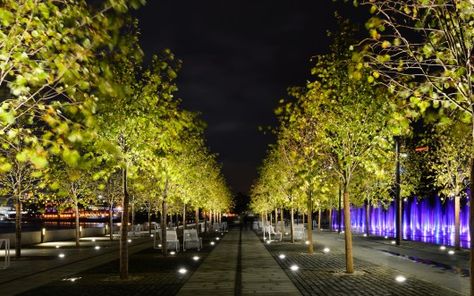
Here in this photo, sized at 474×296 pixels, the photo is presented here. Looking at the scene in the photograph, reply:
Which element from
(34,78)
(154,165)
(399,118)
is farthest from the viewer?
(154,165)

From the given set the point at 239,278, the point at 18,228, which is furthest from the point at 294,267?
the point at 18,228

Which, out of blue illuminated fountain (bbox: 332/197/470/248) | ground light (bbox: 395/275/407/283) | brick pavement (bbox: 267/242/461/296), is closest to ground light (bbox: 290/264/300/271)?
brick pavement (bbox: 267/242/461/296)

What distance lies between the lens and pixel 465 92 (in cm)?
826

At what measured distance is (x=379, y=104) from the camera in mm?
16750

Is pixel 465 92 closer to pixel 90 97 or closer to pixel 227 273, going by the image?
pixel 90 97

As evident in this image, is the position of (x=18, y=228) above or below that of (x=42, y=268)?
above

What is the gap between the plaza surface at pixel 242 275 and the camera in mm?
14531

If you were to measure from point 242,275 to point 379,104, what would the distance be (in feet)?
21.4

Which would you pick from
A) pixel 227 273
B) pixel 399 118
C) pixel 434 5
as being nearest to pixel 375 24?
pixel 434 5

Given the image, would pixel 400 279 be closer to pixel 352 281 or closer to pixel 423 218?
pixel 352 281

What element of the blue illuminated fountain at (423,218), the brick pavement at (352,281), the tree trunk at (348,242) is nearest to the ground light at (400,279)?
the brick pavement at (352,281)

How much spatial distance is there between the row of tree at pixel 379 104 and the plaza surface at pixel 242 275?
2176mm

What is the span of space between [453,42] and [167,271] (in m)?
13.3

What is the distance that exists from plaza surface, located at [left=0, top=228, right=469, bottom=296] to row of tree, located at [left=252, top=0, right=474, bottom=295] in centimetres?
218
